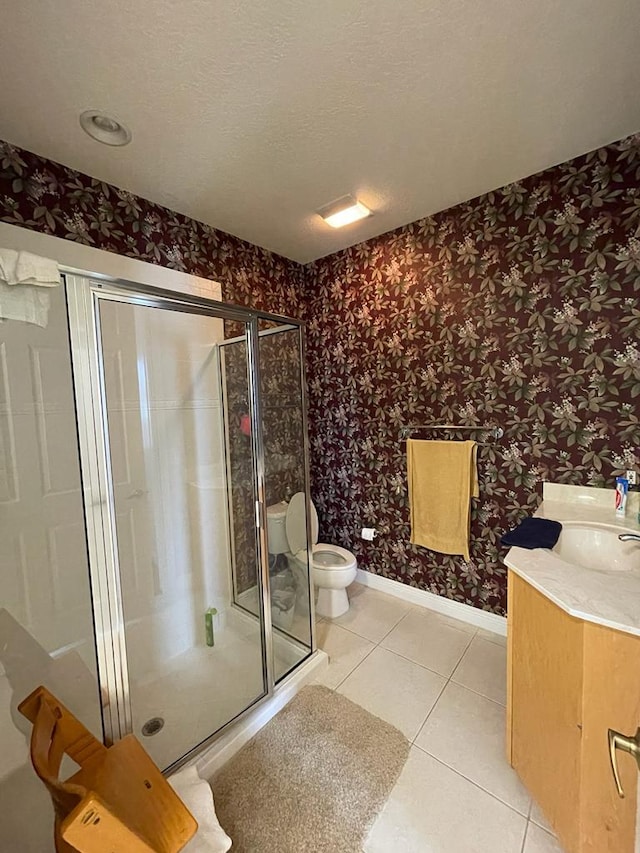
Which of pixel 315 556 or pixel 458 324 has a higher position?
pixel 458 324

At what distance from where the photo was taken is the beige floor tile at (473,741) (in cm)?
126

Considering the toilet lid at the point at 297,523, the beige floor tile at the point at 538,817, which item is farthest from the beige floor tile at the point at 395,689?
the toilet lid at the point at 297,523

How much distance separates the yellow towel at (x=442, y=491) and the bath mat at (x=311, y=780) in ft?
3.37

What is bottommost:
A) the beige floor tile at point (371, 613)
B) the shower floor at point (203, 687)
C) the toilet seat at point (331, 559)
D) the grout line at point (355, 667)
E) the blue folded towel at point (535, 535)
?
the beige floor tile at point (371, 613)

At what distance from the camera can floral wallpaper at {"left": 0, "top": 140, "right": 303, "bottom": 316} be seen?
1.45 m

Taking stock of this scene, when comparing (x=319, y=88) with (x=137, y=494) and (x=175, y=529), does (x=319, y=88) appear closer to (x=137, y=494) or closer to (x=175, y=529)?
(x=137, y=494)

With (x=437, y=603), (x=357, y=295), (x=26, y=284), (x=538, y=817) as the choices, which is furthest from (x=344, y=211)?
(x=538, y=817)

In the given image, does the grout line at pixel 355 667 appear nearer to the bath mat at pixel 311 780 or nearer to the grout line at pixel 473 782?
the bath mat at pixel 311 780

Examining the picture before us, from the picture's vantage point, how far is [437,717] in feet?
5.08

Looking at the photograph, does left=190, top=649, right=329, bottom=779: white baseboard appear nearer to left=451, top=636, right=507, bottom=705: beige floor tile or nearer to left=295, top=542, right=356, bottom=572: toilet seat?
→ left=295, top=542, right=356, bottom=572: toilet seat

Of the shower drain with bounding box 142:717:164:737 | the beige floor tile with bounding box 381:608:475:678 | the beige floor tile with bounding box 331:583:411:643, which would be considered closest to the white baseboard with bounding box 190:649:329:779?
the shower drain with bounding box 142:717:164:737

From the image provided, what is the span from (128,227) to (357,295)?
4.78 feet

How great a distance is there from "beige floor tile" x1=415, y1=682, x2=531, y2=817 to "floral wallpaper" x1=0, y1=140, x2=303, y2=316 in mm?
2552

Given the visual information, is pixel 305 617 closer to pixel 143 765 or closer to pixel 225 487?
pixel 225 487
